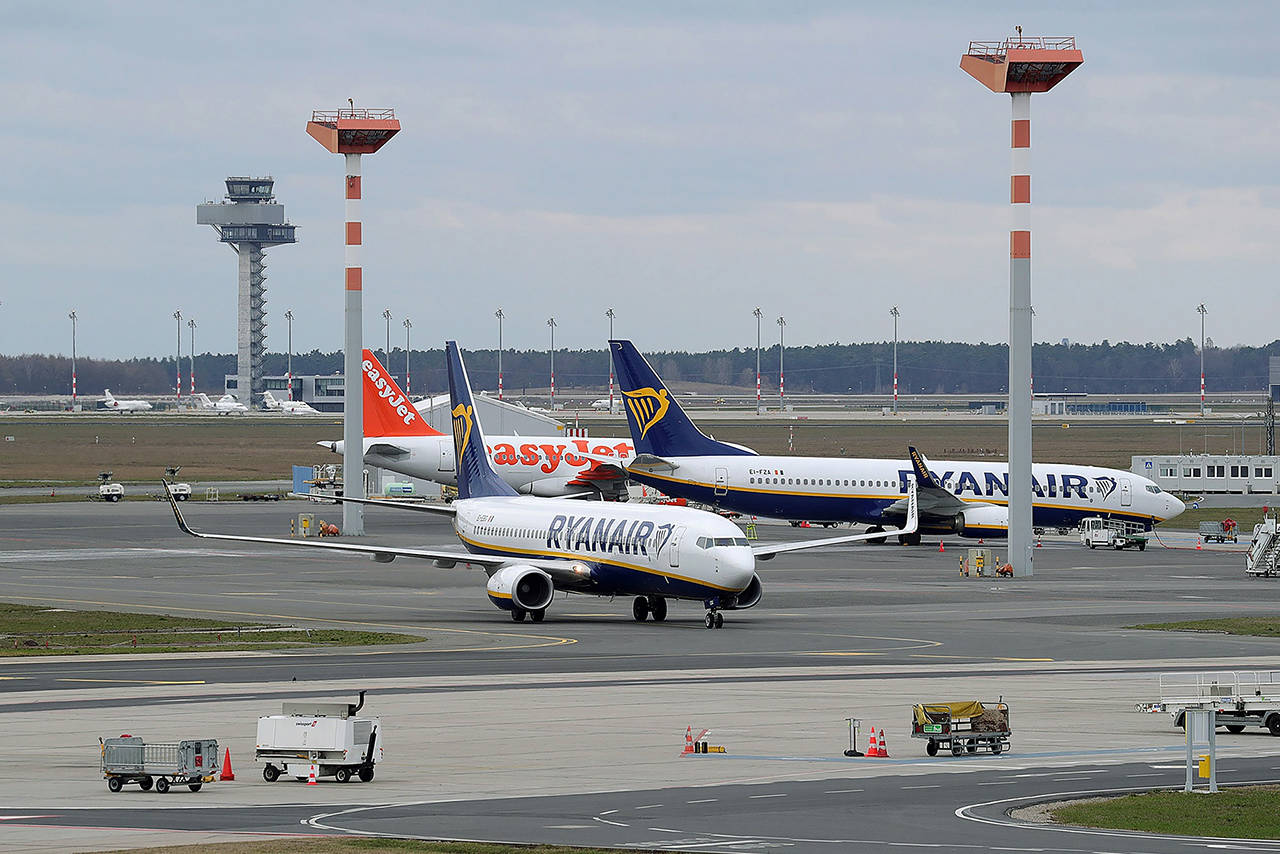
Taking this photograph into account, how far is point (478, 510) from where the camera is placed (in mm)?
66250

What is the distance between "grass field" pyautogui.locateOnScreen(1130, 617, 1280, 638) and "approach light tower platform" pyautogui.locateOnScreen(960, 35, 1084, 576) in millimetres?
18825

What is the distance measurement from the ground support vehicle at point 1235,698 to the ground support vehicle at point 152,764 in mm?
19707

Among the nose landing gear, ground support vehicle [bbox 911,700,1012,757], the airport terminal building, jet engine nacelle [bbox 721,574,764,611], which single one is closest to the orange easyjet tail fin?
the airport terminal building

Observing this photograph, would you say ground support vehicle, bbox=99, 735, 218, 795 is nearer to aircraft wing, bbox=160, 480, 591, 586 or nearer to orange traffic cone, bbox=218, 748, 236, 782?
orange traffic cone, bbox=218, 748, 236, 782

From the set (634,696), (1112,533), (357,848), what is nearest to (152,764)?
(357,848)

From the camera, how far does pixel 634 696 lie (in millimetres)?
43438

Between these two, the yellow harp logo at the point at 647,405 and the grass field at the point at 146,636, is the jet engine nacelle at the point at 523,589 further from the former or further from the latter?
the yellow harp logo at the point at 647,405

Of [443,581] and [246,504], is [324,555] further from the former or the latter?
[246,504]

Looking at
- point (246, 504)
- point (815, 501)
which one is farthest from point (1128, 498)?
point (246, 504)

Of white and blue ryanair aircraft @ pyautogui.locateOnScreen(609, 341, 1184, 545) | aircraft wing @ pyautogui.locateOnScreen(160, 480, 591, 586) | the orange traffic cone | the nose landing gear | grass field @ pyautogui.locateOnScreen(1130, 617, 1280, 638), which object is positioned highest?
white and blue ryanair aircraft @ pyautogui.locateOnScreen(609, 341, 1184, 545)

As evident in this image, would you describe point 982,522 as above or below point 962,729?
above

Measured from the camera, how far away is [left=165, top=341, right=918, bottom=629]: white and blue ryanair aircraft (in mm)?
57531

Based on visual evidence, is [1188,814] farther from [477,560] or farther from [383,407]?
[383,407]

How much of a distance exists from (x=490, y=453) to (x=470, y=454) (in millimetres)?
40085
